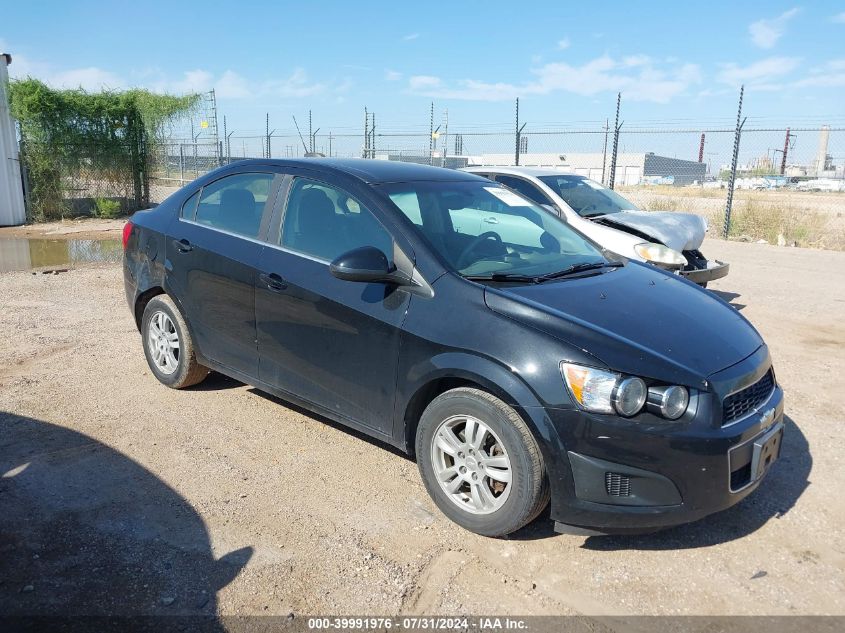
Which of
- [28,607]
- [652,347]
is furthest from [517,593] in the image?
[28,607]

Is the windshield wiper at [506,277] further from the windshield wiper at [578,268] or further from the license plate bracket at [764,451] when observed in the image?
the license plate bracket at [764,451]

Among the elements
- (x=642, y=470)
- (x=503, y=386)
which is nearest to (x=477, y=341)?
(x=503, y=386)

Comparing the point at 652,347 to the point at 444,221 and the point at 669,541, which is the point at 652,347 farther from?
the point at 444,221

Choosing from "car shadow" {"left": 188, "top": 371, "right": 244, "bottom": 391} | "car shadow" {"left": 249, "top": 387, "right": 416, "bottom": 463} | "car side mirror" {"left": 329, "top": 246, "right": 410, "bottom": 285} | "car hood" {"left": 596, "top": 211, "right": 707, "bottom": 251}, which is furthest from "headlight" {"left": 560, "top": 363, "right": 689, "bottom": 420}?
"car hood" {"left": 596, "top": 211, "right": 707, "bottom": 251}

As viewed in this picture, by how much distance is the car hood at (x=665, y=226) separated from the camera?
7.82 m

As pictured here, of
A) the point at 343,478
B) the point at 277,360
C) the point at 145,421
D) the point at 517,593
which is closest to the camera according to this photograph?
the point at 517,593

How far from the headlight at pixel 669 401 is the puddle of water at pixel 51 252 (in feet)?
32.9

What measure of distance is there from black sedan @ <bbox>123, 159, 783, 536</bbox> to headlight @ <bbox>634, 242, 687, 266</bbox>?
3.03 meters

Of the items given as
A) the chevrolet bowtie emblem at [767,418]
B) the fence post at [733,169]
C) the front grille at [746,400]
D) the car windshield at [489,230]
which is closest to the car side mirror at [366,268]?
the car windshield at [489,230]

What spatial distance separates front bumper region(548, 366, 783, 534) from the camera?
2854 mm

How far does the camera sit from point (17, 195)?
1575cm

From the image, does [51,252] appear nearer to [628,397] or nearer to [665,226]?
[665,226]

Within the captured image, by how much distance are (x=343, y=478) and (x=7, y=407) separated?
8.44ft

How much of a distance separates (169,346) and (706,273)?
5.78 meters
